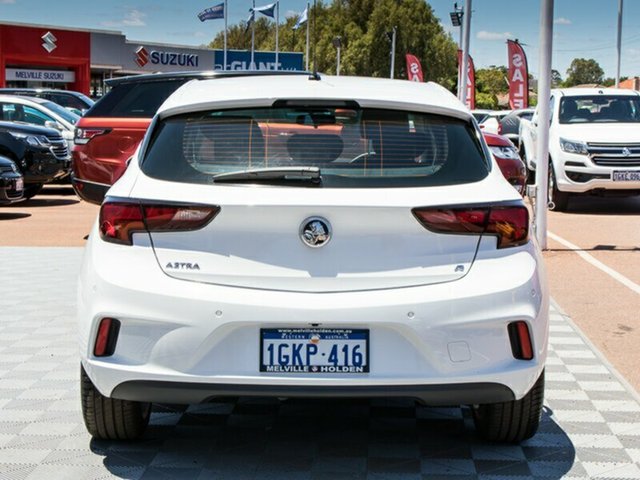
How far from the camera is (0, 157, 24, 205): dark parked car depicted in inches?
600

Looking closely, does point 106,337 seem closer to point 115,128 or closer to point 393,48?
point 115,128

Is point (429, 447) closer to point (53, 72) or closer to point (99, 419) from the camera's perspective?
point (99, 419)

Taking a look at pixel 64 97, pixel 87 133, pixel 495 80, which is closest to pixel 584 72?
pixel 495 80

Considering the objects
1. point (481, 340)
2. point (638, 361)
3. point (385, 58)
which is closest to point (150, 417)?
point (481, 340)

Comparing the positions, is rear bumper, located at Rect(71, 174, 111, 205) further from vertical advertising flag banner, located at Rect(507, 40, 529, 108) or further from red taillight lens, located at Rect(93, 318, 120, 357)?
vertical advertising flag banner, located at Rect(507, 40, 529, 108)

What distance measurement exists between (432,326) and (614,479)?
108cm

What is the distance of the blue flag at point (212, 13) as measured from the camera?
209ft

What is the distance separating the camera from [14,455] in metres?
4.66

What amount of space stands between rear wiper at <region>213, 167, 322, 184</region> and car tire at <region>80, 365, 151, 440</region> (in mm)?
1070

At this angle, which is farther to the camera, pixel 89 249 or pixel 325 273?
pixel 89 249

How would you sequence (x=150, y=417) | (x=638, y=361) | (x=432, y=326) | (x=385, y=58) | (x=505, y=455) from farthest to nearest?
(x=385, y=58) < (x=638, y=361) < (x=150, y=417) < (x=505, y=455) < (x=432, y=326)

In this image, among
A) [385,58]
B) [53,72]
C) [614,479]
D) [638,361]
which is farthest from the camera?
[385,58]

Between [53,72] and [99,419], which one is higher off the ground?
[53,72]

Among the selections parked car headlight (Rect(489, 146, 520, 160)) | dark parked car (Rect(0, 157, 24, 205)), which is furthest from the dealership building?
parked car headlight (Rect(489, 146, 520, 160))
